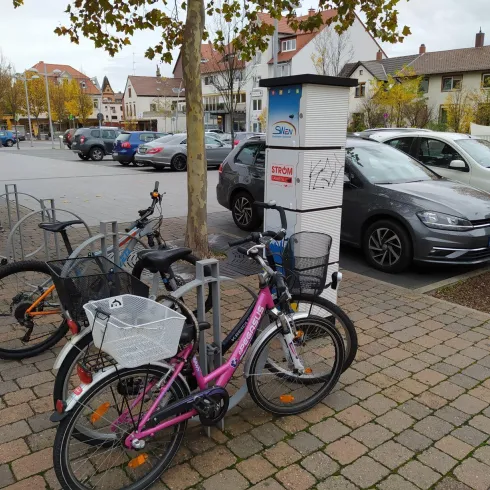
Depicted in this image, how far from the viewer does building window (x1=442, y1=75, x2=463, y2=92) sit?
44.5 m

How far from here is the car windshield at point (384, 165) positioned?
6.54 meters

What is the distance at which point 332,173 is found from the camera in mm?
4082

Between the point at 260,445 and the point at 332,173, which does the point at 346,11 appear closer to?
the point at 332,173

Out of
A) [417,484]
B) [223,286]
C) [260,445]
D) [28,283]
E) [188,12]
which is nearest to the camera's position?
[417,484]

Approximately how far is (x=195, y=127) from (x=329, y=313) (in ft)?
12.1

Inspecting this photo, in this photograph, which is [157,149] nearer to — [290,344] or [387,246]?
[387,246]

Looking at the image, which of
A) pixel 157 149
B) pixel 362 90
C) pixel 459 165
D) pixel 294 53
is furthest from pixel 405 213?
pixel 294 53

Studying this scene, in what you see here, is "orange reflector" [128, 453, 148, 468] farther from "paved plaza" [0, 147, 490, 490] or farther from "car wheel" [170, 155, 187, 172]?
"car wheel" [170, 155, 187, 172]

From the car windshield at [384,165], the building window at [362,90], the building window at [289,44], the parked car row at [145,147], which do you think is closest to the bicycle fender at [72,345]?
the car windshield at [384,165]

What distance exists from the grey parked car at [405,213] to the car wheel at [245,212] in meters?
1.81

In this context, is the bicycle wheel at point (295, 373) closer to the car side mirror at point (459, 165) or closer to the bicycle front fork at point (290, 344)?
the bicycle front fork at point (290, 344)

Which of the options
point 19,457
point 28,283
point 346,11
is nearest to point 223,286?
point 28,283

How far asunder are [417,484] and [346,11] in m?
6.37

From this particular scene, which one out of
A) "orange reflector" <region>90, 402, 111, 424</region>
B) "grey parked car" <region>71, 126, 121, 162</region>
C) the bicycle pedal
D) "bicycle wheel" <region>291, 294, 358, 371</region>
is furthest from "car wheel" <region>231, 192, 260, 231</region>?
"grey parked car" <region>71, 126, 121, 162</region>
